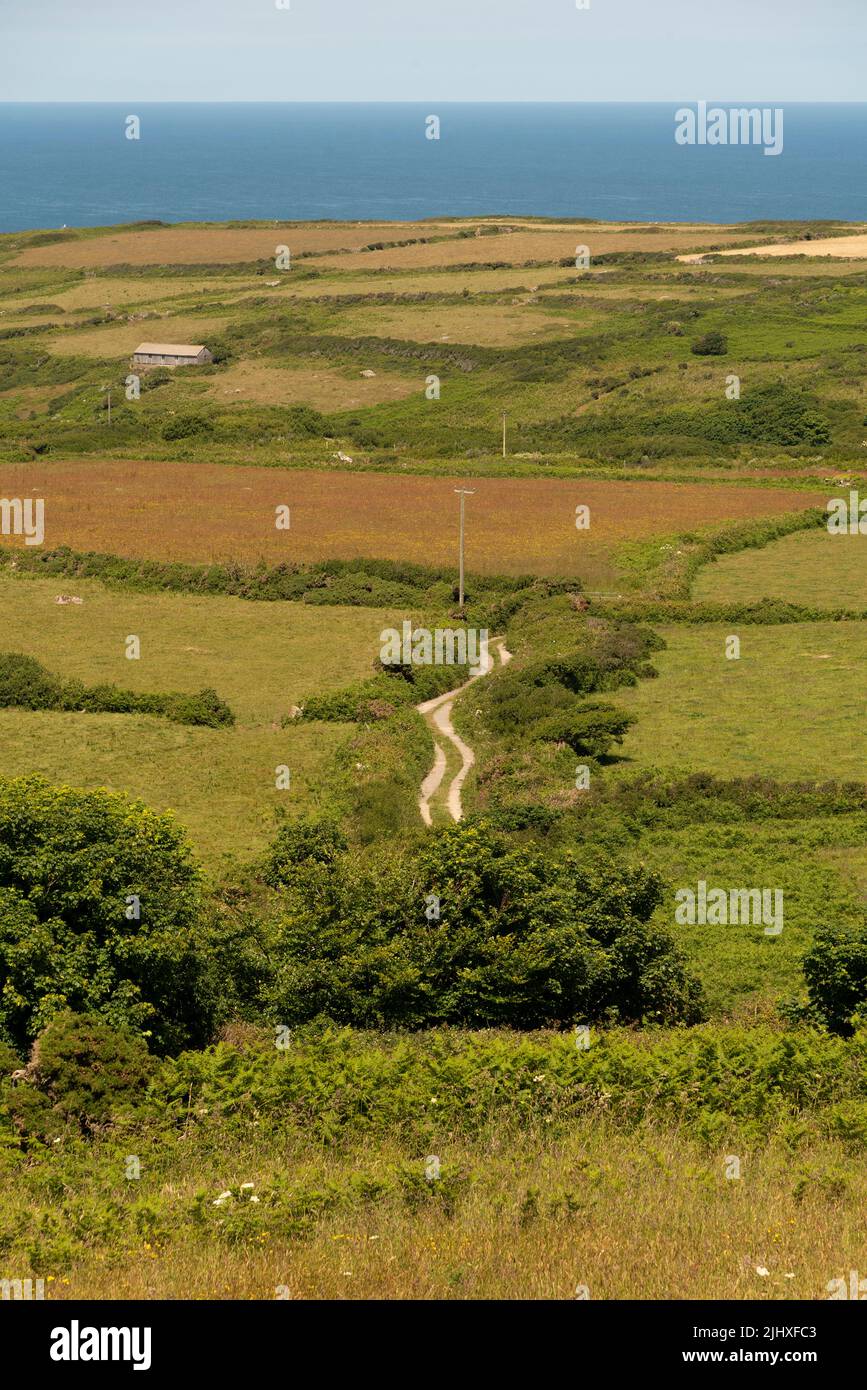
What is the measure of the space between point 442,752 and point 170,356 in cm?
8479

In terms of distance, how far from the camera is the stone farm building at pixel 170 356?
119m

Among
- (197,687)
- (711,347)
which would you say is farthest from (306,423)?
(197,687)

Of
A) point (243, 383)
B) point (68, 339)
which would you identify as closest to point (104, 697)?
point (243, 383)

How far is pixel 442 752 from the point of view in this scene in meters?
43.8

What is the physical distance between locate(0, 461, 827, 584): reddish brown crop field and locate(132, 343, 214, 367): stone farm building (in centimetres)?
3386

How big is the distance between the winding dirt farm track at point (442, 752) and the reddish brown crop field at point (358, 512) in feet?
45.8

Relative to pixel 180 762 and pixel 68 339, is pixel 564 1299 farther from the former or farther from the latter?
pixel 68 339

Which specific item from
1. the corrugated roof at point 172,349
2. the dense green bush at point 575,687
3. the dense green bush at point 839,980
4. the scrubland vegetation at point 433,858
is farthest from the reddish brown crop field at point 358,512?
the dense green bush at point 839,980

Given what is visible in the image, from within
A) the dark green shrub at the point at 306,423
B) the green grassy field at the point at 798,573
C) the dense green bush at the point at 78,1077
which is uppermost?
the dark green shrub at the point at 306,423

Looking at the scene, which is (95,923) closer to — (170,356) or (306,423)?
(306,423)

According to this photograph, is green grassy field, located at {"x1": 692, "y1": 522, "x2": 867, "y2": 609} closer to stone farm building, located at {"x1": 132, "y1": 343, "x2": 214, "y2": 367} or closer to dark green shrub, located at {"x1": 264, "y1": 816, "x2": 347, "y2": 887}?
dark green shrub, located at {"x1": 264, "y1": 816, "x2": 347, "y2": 887}

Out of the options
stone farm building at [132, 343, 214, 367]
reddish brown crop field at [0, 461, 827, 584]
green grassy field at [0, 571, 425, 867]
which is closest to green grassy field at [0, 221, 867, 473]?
stone farm building at [132, 343, 214, 367]

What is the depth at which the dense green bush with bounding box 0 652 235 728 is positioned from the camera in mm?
45938

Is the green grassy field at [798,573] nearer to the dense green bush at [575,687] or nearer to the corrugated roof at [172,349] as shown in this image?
the dense green bush at [575,687]
